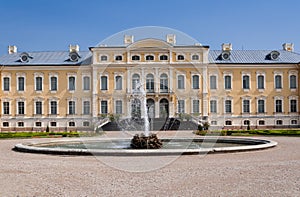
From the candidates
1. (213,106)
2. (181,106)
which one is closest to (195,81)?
(181,106)

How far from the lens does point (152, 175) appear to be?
27.5ft

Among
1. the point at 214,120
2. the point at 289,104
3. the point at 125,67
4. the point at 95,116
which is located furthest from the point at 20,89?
the point at 289,104

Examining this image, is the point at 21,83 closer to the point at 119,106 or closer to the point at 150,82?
the point at 119,106

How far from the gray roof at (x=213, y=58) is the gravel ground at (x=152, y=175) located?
28.1 metres

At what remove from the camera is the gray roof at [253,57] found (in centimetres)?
3869

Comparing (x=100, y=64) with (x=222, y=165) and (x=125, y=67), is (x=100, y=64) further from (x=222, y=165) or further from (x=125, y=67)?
(x=222, y=165)

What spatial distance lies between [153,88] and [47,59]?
36.2ft

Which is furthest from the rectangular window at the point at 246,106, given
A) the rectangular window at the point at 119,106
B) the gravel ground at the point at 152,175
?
the gravel ground at the point at 152,175

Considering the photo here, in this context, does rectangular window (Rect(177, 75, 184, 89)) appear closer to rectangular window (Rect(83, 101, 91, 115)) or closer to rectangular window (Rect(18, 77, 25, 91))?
rectangular window (Rect(83, 101, 91, 115))

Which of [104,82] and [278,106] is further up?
[104,82]

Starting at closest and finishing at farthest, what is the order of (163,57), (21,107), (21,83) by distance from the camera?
(163,57), (21,107), (21,83)

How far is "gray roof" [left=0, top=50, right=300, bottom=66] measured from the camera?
38.9 metres

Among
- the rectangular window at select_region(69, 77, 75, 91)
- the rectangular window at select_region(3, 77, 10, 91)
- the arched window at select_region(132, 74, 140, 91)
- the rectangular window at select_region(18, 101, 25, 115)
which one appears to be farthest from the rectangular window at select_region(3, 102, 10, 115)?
the arched window at select_region(132, 74, 140, 91)

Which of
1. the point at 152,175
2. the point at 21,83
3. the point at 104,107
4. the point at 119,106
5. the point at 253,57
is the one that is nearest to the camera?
the point at 152,175
